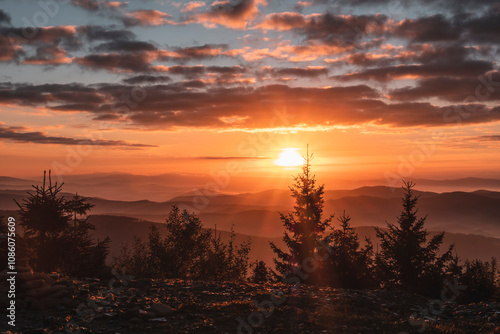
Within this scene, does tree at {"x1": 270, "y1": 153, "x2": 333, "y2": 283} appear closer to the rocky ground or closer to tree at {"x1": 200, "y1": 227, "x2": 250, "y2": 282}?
tree at {"x1": 200, "y1": 227, "x2": 250, "y2": 282}

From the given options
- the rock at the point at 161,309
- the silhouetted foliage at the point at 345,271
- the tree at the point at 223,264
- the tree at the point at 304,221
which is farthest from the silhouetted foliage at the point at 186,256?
the rock at the point at 161,309

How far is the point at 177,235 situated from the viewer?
48594 mm

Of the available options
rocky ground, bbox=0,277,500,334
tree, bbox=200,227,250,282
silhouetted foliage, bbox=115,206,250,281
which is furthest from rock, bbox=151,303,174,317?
tree, bbox=200,227,250,282

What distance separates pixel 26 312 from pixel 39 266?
549 inches

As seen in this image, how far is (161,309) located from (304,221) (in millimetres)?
→ 24217

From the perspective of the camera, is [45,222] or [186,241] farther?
[186,241]

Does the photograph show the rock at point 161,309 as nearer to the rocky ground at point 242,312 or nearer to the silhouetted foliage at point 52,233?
the rocky ground at point 242,312

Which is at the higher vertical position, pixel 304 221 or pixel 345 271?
pixel 304 221

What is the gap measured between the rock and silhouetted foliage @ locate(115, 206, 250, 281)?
96.2 feet

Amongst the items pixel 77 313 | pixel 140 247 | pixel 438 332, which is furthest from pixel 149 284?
pixel 140 247

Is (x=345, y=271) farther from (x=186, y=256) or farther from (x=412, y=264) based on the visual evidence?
(x=186, y=256)

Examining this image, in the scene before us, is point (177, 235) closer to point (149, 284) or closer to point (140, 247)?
point (140, 247)

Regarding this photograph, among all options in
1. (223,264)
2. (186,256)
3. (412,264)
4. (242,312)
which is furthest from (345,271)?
(186,256)

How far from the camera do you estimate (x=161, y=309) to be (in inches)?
598
